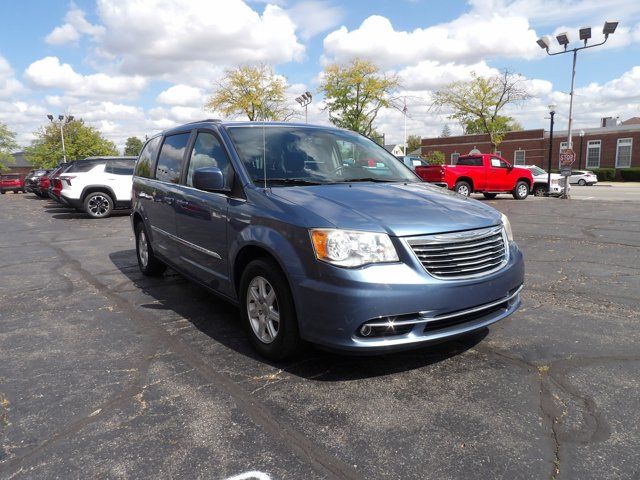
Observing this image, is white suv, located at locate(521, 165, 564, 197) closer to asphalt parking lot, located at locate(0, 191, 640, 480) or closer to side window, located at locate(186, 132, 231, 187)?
asphalt parking lot, located at locate(0, 191, 640, 480)

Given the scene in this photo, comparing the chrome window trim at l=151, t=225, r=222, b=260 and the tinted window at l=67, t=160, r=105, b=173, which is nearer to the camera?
the chrome window trim at l=151, t=225, r=222, b=260

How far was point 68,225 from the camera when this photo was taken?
497 inches

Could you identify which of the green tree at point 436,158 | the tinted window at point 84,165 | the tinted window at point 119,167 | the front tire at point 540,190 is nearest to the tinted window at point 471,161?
the front tire at point 540,190

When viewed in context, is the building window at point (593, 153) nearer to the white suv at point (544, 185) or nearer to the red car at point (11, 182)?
the white suv at point (544, 185)

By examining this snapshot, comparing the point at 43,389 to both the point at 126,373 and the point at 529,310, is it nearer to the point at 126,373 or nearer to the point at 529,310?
the point at 126,373

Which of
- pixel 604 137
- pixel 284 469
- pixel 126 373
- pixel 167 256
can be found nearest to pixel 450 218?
pixel 284 469

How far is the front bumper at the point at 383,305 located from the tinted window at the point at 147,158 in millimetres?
3659

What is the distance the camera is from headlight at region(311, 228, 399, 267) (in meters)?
2.89

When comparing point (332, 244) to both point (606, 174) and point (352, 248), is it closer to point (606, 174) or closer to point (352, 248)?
point (352, 248)

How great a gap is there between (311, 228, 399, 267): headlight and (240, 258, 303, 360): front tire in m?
0.42

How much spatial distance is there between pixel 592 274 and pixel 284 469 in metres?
5.44

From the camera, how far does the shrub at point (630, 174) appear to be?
142ft

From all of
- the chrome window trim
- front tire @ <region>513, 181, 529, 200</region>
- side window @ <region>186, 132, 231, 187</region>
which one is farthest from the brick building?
side window @ <region>186, 132, 231, 187</region>

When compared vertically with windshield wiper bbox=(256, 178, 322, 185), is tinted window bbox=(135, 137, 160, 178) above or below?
above
